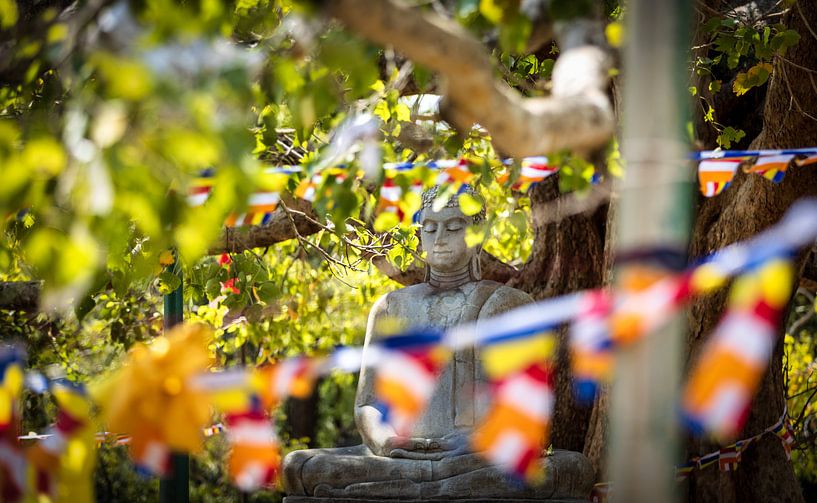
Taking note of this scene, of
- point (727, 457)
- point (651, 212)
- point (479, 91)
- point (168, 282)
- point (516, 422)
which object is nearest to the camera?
point (651, 212)

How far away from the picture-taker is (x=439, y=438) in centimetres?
656

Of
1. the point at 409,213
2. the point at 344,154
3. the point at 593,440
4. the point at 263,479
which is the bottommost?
the point at 593,440

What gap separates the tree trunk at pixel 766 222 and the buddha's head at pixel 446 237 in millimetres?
1800

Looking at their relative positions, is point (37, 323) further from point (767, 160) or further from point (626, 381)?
point (626, 381)

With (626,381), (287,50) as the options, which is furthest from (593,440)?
(626,381)

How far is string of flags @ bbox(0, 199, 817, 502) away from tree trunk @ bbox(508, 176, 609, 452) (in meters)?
4.69

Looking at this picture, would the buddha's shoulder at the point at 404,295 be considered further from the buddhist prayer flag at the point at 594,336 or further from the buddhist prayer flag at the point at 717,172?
the buddhist prayer flag at the point at 594,336

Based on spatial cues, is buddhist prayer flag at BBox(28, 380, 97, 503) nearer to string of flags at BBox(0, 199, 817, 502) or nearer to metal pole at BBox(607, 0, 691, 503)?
string of flags at BBox(0, 199, 817, 502)

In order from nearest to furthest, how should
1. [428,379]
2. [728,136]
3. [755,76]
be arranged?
[428,379] → [755,76] → [728,136]

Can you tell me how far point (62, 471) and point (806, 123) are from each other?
530 centimetres

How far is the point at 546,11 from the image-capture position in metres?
3.74

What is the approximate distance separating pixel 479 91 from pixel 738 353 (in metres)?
0.98

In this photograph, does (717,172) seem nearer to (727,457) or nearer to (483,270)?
(727,457)

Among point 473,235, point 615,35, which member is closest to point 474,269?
point 473,235
